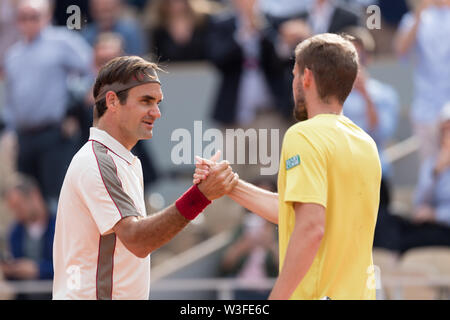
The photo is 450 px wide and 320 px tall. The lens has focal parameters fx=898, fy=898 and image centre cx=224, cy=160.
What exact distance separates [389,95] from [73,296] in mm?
5843

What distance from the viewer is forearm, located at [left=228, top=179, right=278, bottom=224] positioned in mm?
4211

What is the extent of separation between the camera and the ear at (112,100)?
3.98 meters

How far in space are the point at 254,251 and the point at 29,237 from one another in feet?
7.37

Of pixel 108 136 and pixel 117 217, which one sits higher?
pixel 108 136

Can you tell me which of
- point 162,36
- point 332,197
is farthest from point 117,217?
point 162,36

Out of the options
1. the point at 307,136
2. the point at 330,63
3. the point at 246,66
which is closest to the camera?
the point at 307,136

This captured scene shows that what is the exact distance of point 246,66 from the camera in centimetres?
927

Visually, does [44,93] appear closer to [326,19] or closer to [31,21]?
[31,21]

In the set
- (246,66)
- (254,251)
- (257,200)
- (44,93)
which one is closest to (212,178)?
(257,200)

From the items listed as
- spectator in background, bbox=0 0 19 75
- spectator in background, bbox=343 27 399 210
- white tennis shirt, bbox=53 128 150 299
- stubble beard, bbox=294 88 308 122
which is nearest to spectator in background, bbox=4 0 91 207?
spectator in background, bbox=0 0 19 75

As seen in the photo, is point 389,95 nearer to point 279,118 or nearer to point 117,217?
point 279,118

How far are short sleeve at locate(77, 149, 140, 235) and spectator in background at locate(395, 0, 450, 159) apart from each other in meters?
5.84

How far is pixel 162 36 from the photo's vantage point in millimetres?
10203

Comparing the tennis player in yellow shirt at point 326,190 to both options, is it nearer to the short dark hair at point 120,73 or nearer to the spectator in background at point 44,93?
the short dark hair at point 120,73
